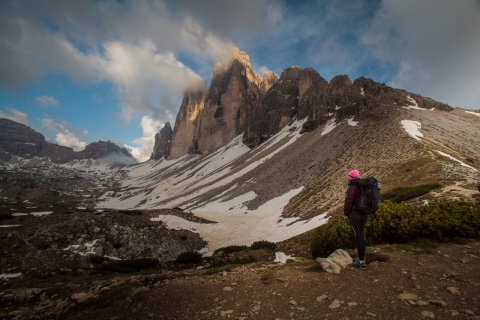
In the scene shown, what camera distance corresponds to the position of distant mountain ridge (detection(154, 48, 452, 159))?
2650 inches

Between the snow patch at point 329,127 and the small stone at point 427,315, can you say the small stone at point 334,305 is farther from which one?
the snow patch at point 329,127

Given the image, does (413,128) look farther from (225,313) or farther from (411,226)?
(225,313)

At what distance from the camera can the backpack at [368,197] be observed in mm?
7773

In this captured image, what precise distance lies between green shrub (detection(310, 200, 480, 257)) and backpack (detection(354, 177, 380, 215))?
3.94m

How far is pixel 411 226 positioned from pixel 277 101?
118335 millimetres

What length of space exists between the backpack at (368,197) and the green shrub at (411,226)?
394 centimetres

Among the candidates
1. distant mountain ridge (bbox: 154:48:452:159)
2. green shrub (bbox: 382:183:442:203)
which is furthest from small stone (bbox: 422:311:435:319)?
distant mountain ridge (bbox: 154:48:452:159)

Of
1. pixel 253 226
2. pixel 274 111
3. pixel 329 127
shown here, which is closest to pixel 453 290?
pixel 253 226

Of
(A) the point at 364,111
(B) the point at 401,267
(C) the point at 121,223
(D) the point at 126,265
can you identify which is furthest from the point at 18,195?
(B) the point at 401,267

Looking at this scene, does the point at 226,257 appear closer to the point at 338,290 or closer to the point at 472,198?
the point at 338,290

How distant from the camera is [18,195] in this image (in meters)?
107

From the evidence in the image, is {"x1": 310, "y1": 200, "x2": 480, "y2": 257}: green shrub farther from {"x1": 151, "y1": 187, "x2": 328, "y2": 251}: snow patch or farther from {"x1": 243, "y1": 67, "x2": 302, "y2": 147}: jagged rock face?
{"x1": 243, "y1": 67, "x2": 302, "y2": 147}: jagged rock face

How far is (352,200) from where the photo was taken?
8242mm

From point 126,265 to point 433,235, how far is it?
15.8 metres
